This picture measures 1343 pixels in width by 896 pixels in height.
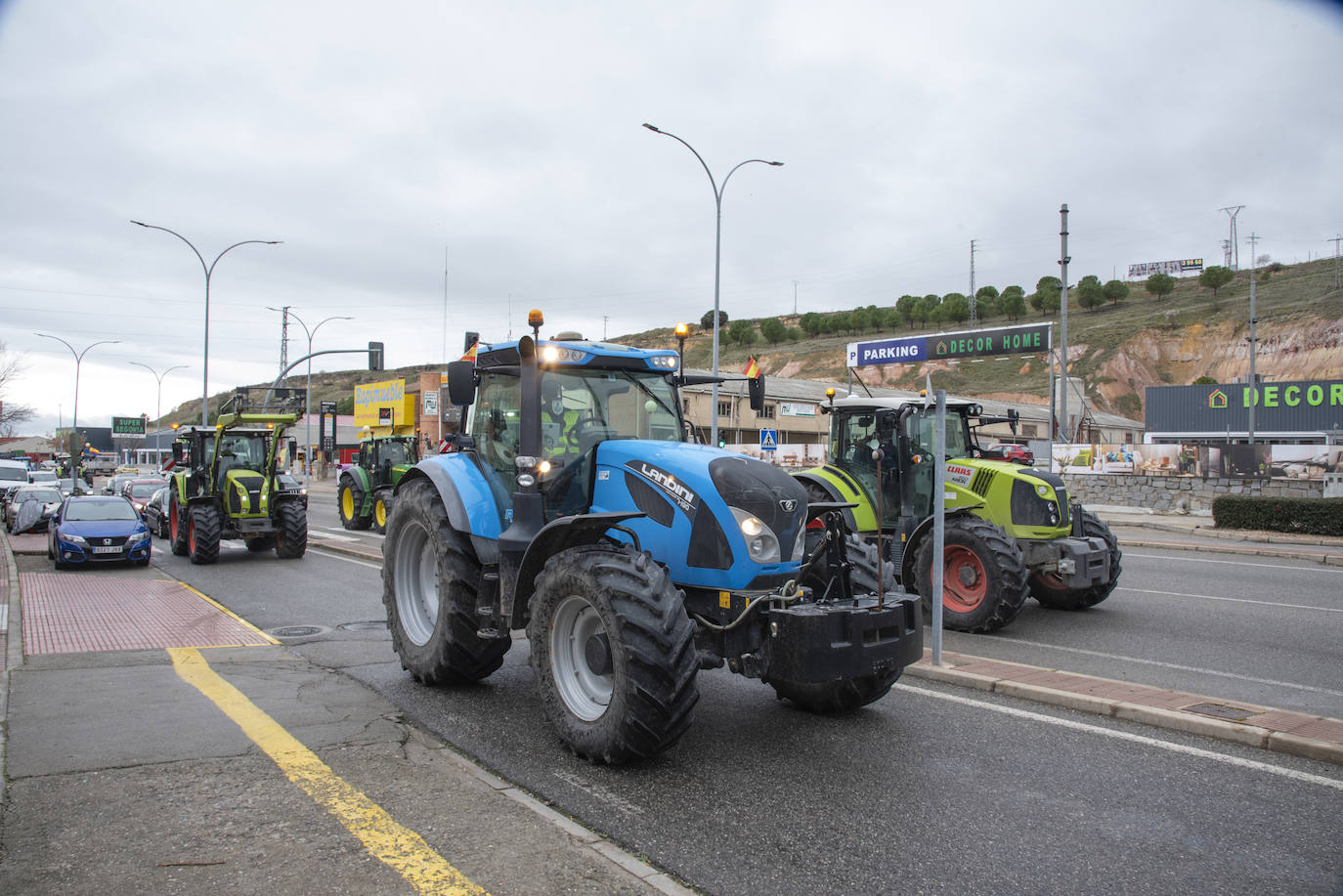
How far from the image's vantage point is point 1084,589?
10.1 m

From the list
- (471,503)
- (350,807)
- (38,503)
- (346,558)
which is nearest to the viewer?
(350,807)

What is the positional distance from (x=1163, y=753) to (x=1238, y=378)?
7017cm

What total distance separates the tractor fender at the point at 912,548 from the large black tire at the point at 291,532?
1097 centimetres

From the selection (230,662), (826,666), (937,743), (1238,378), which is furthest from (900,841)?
(1238,378)

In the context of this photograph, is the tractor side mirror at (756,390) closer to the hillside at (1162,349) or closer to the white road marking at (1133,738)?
the white road marking at (1133,738)

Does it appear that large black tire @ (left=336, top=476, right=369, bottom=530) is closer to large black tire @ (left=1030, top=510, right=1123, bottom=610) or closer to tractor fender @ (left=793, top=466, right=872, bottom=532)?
tractor fender @ (left=793, top=466, right=872, bottom=532)

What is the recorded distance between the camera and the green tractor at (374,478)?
22.6m

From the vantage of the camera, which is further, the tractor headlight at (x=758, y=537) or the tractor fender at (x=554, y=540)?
the tractor fender at (x=554, y=540)

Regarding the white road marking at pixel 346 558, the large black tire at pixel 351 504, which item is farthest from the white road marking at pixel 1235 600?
the large black tire at pixel 351 504

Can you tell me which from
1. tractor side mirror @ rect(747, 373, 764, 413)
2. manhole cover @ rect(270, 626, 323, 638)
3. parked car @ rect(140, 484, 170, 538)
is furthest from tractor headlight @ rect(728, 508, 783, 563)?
parked car @ rect(140, 484, 170, 538)

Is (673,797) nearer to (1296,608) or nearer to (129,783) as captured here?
(129,783)

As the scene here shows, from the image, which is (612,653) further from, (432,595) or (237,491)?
(237,491)

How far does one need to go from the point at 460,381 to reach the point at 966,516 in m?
5.80

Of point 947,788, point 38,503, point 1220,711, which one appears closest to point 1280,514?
point 1220,711
